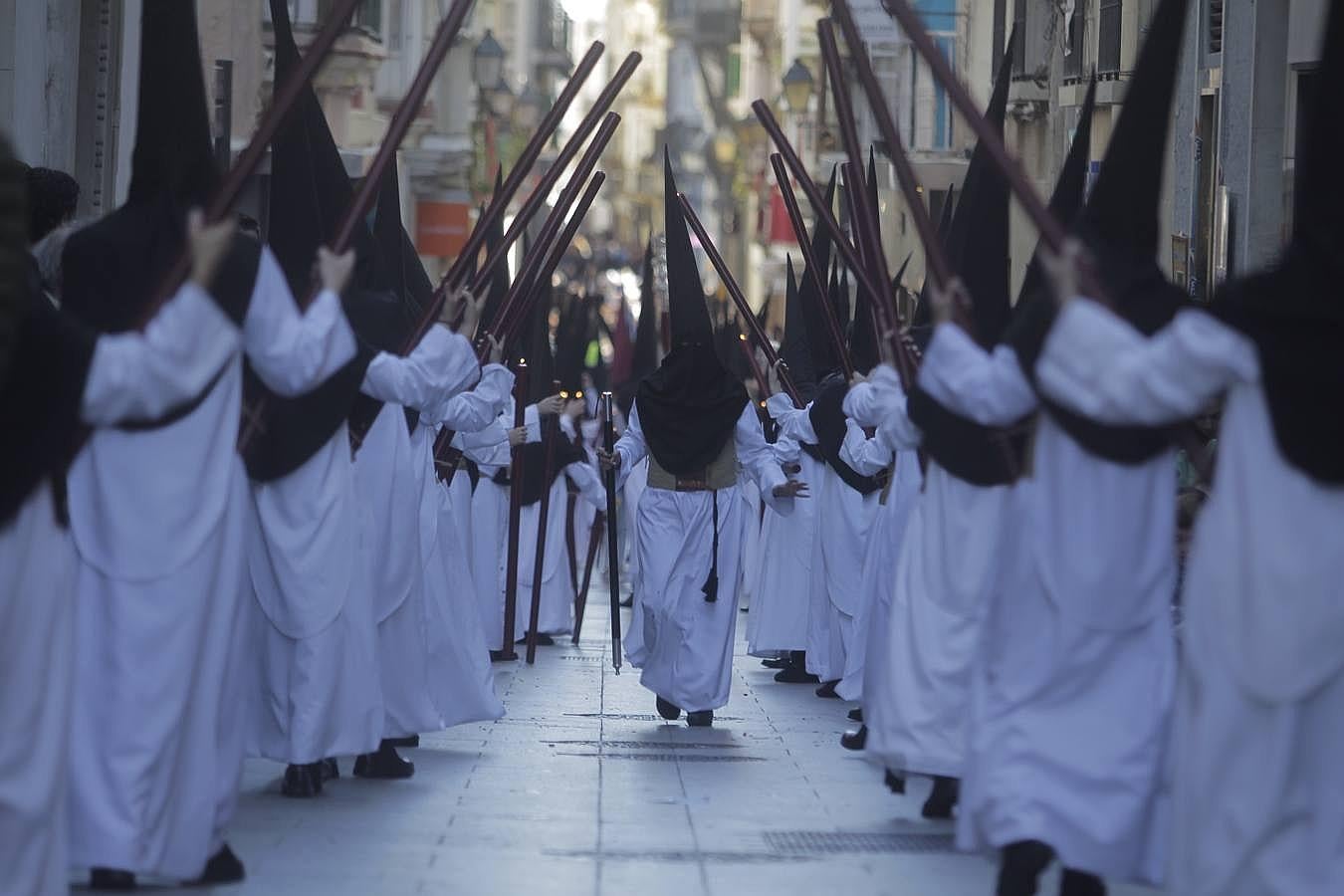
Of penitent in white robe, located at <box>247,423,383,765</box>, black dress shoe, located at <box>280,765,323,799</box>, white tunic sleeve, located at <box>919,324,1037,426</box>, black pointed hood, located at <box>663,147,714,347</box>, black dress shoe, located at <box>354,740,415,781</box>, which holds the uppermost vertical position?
white tunic sleeve, located at <box>919,324,1037,426</box>

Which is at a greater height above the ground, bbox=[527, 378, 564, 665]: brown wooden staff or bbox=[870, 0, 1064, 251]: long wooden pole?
bbox=[870, 0, 1064, 251]: long wooden pole

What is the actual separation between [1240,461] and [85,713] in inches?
131

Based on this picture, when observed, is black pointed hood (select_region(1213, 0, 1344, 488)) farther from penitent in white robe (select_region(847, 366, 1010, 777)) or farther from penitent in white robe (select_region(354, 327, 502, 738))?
penitent in white robe (select_region(354, 327, 502, 738))

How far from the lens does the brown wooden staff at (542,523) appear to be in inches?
611

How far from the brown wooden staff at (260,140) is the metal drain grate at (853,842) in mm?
2945

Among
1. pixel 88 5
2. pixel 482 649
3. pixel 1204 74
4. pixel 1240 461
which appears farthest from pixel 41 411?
pixel 1204 74

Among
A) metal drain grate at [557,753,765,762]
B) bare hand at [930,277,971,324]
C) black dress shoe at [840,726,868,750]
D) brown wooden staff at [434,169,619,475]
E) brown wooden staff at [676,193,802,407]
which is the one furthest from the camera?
brown wooden staff at [676,193,802,407]

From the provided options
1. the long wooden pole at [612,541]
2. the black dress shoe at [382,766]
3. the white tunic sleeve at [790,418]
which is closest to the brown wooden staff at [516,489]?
the long wooden pole at [612,541]

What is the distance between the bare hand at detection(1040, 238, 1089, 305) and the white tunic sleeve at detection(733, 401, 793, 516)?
6.04 meters

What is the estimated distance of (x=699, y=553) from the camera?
510 inches

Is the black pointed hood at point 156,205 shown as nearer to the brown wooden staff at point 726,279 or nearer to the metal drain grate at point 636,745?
the metal drain grate at point 636,745

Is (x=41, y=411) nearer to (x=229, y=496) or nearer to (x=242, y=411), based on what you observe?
(x=229, y=496)

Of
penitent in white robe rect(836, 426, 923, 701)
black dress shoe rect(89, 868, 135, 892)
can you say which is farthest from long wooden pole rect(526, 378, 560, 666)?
black dress shoe rect(89, 868, 135, 892)

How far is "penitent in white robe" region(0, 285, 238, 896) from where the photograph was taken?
629cm
